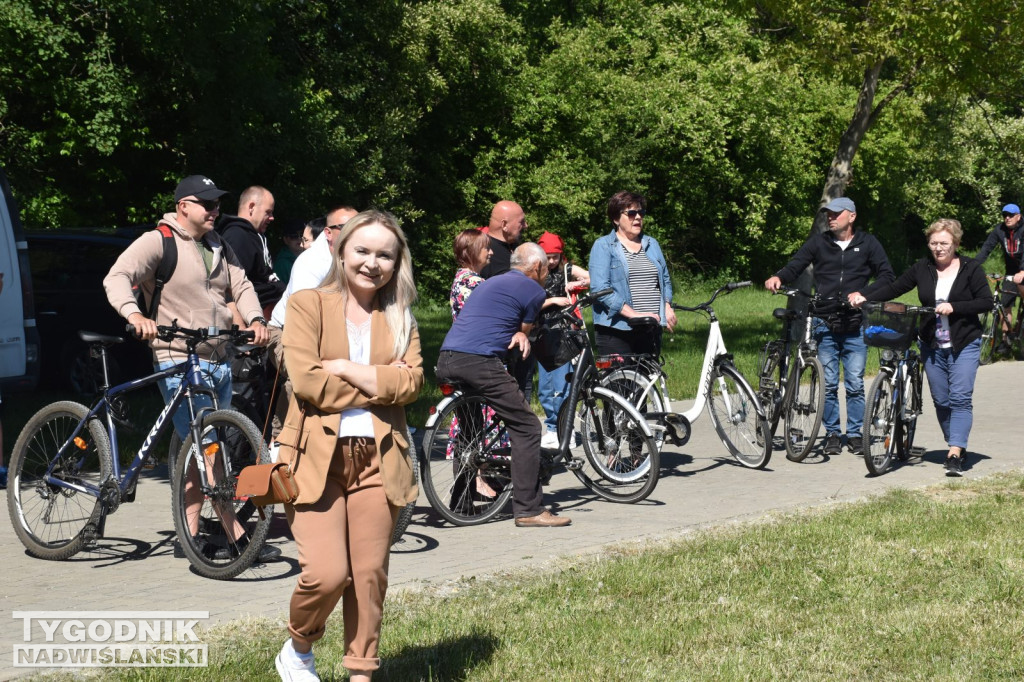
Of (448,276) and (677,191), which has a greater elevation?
(677,191)

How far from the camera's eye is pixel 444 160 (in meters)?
33.9

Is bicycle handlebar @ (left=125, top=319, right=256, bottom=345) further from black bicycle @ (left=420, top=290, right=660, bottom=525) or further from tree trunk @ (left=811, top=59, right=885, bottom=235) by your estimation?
tree trunk @ (left=811, top=59, right=885, bottom=235)

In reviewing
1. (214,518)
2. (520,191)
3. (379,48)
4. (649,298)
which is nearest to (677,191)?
(520,191)

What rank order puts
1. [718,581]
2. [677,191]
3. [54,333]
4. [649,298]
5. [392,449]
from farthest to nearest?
[677,191], [54,333], [649,298], [718,581], [392,449]

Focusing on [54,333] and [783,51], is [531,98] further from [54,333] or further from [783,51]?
[54,333]

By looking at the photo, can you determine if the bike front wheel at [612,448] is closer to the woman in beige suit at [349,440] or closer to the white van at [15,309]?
the woman in beige suit at [349,440]

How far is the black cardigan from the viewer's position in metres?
9.12

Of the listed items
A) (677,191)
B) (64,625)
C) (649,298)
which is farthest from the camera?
(677,191)

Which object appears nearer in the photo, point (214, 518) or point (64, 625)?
point (64, 625)

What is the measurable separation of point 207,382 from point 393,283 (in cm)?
243

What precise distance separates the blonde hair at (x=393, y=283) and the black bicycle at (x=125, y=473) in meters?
1.84

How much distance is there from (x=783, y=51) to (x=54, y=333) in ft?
41.2

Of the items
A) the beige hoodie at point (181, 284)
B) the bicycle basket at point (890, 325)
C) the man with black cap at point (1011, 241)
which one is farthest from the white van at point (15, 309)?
the man with black cap at point (1011, 241)

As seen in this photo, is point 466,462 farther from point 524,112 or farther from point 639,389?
point 524,112
